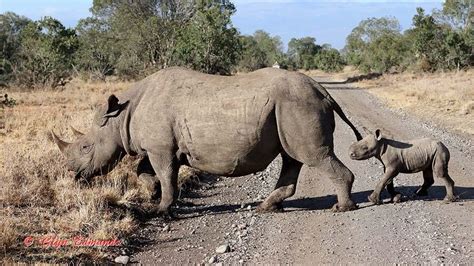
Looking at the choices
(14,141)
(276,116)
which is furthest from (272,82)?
(14,141)

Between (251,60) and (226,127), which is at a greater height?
(251,60)

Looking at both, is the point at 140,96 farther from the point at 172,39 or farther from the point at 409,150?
the point at 172,39

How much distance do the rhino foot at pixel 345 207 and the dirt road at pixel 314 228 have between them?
100mm

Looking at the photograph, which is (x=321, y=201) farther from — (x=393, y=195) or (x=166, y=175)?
(x=166, y=175)

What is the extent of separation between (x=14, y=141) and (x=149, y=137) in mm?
5953

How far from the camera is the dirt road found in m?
6.15

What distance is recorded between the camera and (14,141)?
40.9ft

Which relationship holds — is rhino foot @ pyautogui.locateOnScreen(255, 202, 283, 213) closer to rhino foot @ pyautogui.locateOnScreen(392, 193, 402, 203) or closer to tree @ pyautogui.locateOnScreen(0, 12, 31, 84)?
rhino foot @ pyautogui.locateOnScreen(392, 193, 402, 203)

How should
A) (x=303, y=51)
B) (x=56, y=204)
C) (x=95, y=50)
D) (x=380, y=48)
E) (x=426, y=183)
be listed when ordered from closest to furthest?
1. (x=56, y=204)
2. (x=426, y=183)
3. (x=95, y=50)
4. (x=380, y=48)
5. (x=303, y=51)

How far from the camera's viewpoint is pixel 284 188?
26.4 ft

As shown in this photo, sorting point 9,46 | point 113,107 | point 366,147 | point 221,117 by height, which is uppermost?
point 9,46

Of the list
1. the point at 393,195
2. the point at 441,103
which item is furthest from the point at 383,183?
the point at 441,103

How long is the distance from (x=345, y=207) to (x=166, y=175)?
2454 millimetres

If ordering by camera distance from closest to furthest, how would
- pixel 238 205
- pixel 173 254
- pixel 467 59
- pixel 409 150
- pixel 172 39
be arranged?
Answer: pixel 173 254 < pixel 409 150 < pixel 238 205 < pixel 172 39 < pixel 467 59
